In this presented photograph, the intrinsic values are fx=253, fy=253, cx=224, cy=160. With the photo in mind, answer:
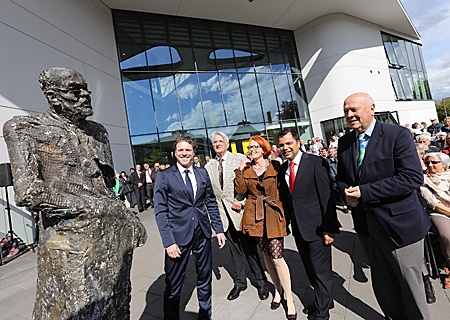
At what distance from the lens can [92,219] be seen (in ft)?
4.22

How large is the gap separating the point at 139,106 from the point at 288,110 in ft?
30.8

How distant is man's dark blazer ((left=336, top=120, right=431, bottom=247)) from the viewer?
1.78 m

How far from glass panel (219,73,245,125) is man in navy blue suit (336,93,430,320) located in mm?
12989

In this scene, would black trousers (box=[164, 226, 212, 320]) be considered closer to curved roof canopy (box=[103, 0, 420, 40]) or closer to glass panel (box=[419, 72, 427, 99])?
curved roof canopy (box=[103, 0, 420, 40])

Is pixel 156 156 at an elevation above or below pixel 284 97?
below

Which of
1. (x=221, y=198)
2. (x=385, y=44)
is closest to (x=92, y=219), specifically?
(x=221, y=198)

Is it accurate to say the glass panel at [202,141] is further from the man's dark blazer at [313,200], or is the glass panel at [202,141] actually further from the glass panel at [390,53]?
the glass panel at [390,53]

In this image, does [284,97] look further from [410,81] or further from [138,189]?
[138,189]

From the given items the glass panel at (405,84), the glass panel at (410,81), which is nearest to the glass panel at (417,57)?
the glass panel at (410,81)

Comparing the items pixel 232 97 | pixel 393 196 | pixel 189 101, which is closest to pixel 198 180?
pixel 393 196

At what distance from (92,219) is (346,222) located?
5.13 metres

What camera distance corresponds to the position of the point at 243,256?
10.2ft

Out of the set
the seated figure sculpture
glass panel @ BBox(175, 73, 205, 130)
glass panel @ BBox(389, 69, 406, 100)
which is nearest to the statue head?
the seated figure sculpture

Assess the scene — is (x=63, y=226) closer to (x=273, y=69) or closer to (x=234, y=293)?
(x=234, y=293)
